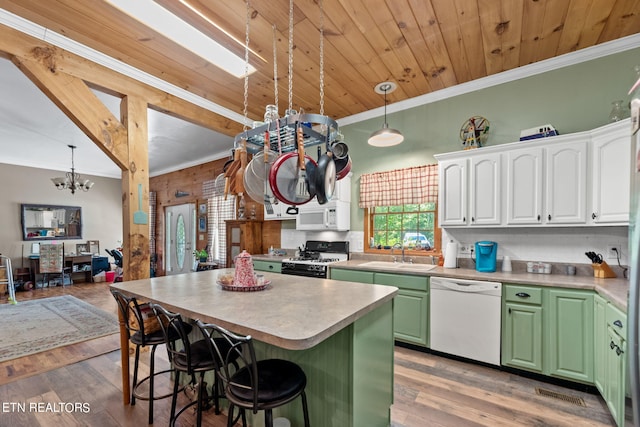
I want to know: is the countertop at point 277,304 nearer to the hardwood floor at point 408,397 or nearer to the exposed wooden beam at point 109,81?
the hardwood floor at point 408,397

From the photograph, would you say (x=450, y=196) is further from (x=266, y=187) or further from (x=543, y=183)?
(x=266, y=187)

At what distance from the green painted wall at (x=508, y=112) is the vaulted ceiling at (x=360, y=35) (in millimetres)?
220

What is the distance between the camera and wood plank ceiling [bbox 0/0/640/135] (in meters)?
2.06

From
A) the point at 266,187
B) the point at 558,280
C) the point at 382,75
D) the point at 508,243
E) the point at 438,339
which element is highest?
the point at 382,75

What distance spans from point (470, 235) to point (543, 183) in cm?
83

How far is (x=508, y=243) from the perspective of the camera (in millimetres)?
2887

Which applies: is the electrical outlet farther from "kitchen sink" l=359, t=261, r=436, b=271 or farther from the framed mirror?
the framed mirror

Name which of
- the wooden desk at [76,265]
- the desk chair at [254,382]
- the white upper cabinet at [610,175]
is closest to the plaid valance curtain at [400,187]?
the white upper cabinet at [610,175]

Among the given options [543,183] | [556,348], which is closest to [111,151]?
[543,183]

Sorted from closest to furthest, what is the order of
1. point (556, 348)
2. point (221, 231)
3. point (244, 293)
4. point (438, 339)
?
point (244, 293), point (556, 348), point (438, 339), point (221, 231)

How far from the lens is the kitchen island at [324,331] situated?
1.22 metres

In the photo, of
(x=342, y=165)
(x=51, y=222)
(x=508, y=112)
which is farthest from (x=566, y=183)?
(x=51, y=222)

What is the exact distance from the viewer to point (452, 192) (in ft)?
9.75

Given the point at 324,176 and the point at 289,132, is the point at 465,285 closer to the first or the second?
the point at 324,176
